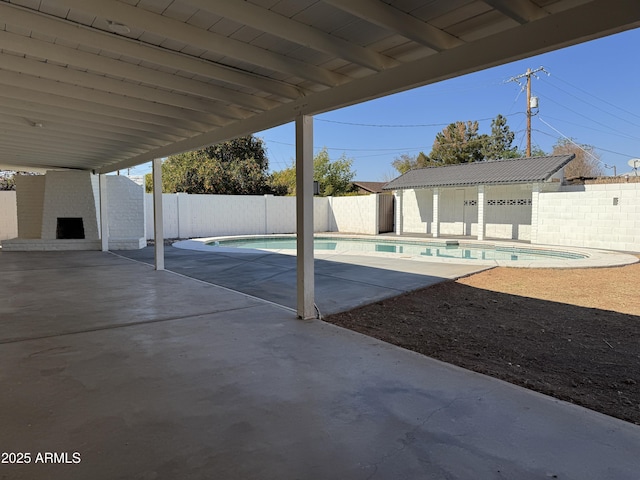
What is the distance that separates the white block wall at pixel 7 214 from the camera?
14.8 meters

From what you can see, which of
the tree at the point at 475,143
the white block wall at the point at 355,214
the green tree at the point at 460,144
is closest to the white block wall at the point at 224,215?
the white block wall at the point at 355,214

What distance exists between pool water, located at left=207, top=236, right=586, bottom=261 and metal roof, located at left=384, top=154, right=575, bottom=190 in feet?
9.19

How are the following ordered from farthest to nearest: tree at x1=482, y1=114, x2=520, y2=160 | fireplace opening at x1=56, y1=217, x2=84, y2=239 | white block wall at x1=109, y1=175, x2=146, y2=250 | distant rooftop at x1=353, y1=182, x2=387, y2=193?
distant rooftop at x1=353, y1=182, x2=387, y2=193 < tree at x1=482, y1=114, x2=520, y2=160 < white block wall at x1=109, y1=175, x2=146, y2=250 < fireplace opening at x1=56, y1=217, x2=84, y2=239

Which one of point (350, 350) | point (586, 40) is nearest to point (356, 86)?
point (586, 40)

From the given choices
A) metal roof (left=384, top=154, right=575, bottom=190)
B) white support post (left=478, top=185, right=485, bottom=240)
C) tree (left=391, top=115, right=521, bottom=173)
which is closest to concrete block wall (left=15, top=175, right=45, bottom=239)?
metal roof (left=384, top=154, right=575, bottom=190)

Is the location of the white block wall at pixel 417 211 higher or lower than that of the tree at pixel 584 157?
lower

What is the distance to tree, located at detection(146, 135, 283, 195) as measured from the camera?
21.6 meters

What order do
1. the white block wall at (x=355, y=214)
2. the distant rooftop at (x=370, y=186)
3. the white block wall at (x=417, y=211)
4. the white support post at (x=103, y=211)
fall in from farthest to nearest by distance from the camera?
the distant rooftop at (x=370, y=186) < the white block wall at (x=355, y=214) < the white block wall at (x=417, y=211) < the white support post at (x=103, y=211)

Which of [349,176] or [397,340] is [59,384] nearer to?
[397,340]

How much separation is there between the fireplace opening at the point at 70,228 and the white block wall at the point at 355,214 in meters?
10.7

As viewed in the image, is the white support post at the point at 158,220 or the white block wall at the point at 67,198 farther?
the white block wall at the point at 67,198

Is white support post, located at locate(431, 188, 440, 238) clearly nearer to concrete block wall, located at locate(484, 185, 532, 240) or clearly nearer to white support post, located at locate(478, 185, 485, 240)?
concrete block wall, located at locate(484, 185, 532, 240)

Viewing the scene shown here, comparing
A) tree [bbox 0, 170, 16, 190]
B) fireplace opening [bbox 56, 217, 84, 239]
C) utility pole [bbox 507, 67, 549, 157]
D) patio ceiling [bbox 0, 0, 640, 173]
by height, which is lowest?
fireplace opening [bbox 56, 217, 84, 239]

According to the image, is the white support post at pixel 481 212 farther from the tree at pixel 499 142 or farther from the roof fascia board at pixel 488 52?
the tree at pixel 499 142
